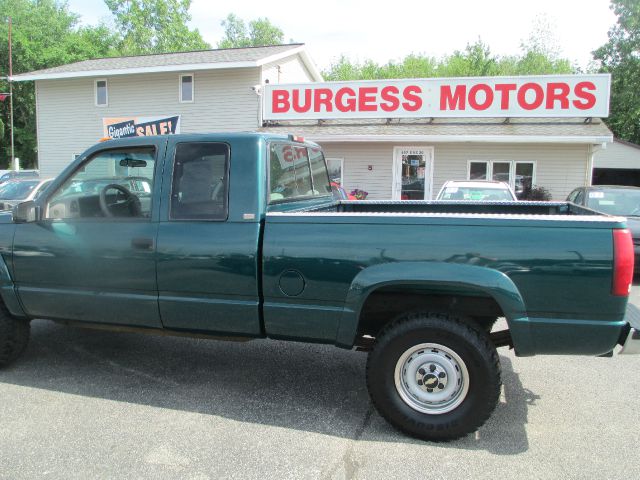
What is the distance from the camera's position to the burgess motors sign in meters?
13.3

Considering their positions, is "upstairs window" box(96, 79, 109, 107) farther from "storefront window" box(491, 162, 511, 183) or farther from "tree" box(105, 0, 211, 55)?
"tree" box(105, 0, 211, 55)

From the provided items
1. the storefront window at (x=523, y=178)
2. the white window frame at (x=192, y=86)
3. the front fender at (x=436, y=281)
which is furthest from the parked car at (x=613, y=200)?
the white window frame at (x=192, y=86)

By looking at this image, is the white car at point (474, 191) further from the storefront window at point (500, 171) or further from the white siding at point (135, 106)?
the white siding at point (135, 106)

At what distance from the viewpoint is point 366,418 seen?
11.6 feet

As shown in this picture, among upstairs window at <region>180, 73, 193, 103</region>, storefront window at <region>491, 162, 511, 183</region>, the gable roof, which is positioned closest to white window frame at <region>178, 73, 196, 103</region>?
upstairs window at <region>180, 73, 193, 103</region>

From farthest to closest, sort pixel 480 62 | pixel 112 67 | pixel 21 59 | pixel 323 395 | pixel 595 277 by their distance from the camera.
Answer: pixel 21 59
pixel 480 62
pixel 112 67
pixel 323 395
pixel 595 277

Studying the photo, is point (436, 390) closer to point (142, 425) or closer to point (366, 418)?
point (366, 418)

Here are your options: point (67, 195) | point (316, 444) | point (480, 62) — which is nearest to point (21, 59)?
point (480, 62)

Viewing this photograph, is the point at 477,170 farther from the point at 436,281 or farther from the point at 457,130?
the point at 436,281

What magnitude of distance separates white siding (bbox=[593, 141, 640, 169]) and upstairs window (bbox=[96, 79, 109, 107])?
2312cm

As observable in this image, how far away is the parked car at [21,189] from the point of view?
36.3 ft

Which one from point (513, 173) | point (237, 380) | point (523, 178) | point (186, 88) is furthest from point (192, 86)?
point (237, 380)

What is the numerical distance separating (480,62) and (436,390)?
34.7m

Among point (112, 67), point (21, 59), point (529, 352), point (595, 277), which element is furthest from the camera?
point (21, 59)
